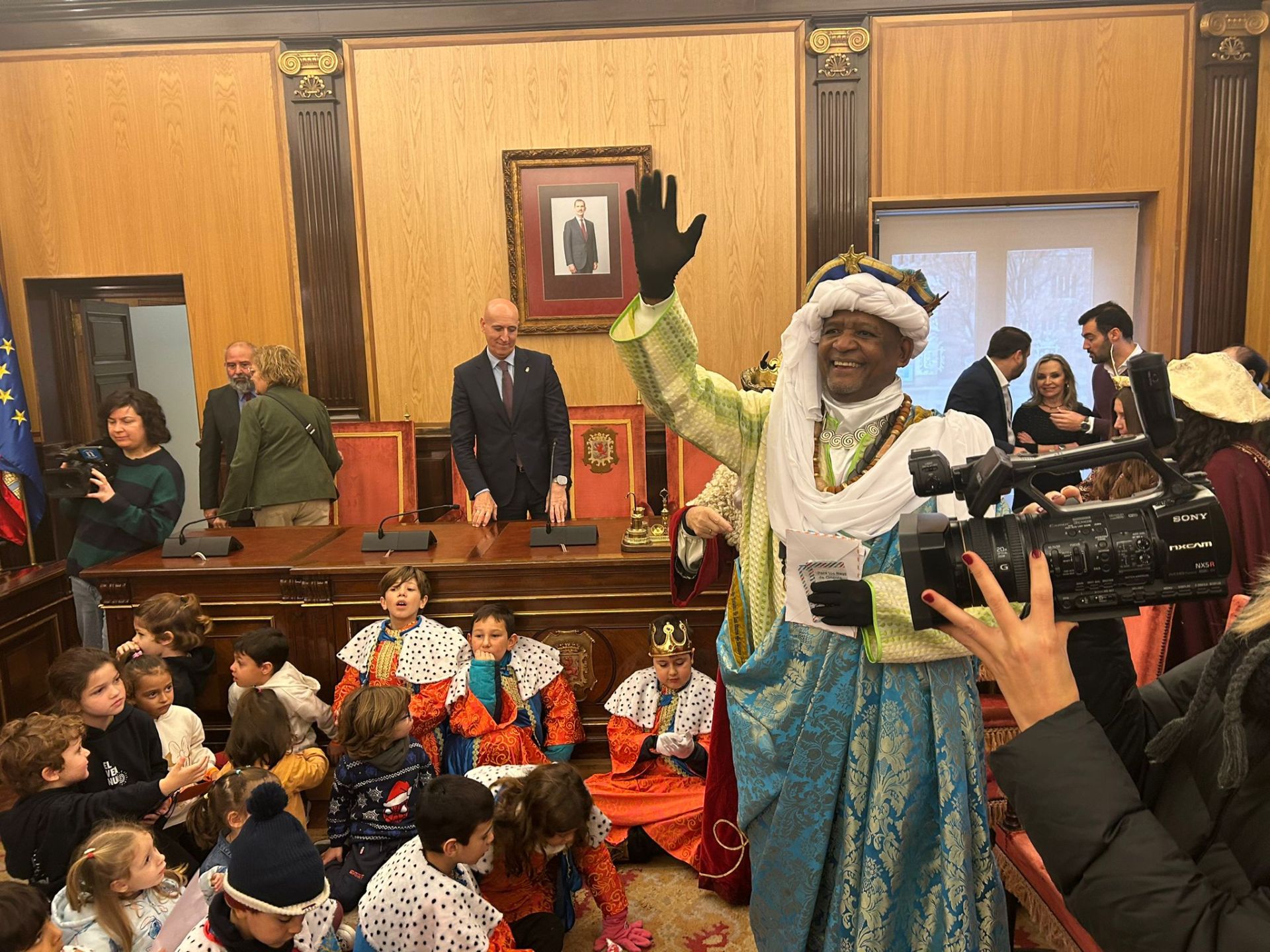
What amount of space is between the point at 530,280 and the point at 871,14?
2.60 metres

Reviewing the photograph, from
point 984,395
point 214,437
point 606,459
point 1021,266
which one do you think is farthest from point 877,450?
point 1021,266

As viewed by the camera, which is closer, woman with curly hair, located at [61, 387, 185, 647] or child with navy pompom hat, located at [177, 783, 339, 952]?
child with navy pompom hat, located at [177, 783, 339, 952]

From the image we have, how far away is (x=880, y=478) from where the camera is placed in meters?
1.79

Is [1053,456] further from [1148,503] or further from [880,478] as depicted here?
[880,478]

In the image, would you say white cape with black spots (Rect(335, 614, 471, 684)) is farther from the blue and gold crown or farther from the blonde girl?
the blue and gold crown

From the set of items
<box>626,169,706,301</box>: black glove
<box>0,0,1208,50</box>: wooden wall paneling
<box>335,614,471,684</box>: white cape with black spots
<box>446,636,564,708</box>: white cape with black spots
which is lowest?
<box>446,636,564,708</box>: white cape with black spots

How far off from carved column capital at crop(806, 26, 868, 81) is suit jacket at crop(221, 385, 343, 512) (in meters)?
3.58

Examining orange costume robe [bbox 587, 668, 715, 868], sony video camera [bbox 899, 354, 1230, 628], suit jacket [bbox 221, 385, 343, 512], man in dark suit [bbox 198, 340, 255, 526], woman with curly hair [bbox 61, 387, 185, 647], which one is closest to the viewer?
sony video camera [bbox 899, 354, 1230, 628]

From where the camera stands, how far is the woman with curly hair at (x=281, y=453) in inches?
193

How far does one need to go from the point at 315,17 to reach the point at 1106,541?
610cm

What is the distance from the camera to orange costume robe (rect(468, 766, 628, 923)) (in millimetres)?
2463

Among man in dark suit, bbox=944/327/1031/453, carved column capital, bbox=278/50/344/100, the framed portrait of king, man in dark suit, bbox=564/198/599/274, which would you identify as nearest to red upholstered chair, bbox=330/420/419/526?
the framed portrait of king

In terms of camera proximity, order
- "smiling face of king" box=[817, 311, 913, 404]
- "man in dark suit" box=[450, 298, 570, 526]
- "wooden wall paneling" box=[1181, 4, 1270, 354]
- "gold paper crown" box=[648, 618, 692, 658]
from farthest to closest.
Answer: "wooden wall paneling" box=[1181, 4, 1270, 354] < "man in dark suit" box=[450, 298, 570, 526] < "gold paper crown" box=[648, 618, 692, 658] < "smiling face of king" box=[817, 311, 913, 404]

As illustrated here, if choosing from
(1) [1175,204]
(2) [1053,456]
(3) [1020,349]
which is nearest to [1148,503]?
(2) [1053,456]
